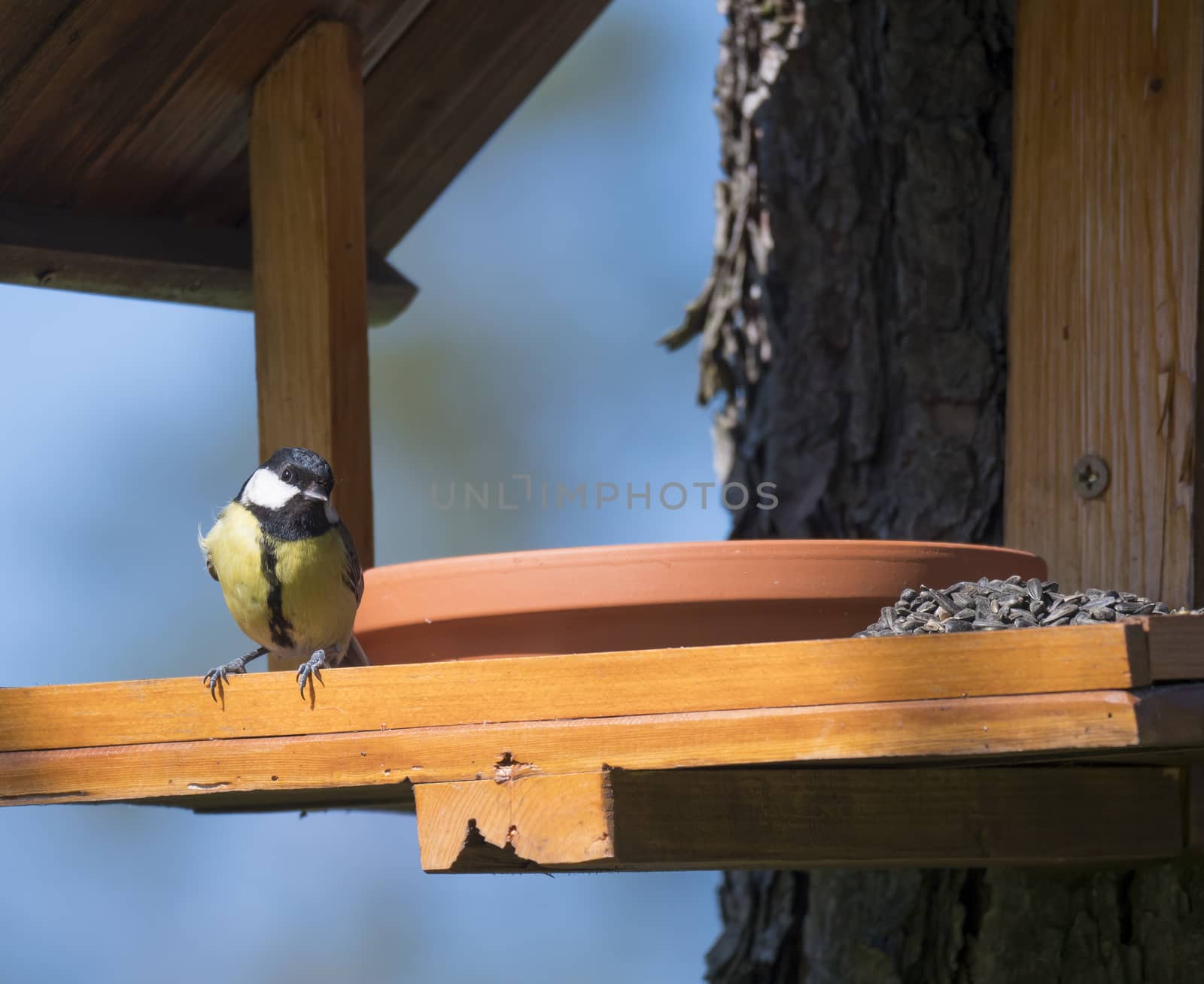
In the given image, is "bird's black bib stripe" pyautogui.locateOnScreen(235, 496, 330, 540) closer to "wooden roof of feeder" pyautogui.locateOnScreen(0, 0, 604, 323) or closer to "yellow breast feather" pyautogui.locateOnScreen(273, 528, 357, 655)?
"yellow breast feather" pyautogui.locateOnScreen(273, 528, 357, 655)

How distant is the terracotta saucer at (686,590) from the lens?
1710 millimetres

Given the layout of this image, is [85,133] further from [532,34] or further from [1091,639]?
[1091,639]

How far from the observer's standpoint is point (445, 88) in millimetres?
2449

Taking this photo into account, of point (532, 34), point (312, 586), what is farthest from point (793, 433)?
point (312, 586)

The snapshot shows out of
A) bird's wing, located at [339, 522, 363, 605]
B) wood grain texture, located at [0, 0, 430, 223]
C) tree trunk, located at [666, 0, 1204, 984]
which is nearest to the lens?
wood grain texture, located at [0, 0, 430, 223]

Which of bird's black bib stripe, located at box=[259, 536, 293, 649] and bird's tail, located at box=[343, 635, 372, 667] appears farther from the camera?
bird's tail, located at box=[343, 635, 372, 667]

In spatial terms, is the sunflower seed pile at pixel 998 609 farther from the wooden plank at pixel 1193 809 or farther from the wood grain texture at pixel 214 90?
the wood grain texture at pixel 214 90

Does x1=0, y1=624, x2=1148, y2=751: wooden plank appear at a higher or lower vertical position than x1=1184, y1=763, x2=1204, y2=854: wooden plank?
higher

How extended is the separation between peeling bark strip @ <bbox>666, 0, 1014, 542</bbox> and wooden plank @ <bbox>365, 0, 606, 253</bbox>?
0.45m

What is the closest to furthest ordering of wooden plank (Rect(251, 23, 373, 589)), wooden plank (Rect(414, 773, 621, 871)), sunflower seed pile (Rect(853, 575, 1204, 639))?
wooden plank (Rect(414, 773, 621, 871)) < sunflower seed pile (Rect(853, 575, 1204, 639)) < wooden plank (Rect(251, 23, 373, 589))

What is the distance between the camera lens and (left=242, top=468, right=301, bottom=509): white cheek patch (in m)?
1.97

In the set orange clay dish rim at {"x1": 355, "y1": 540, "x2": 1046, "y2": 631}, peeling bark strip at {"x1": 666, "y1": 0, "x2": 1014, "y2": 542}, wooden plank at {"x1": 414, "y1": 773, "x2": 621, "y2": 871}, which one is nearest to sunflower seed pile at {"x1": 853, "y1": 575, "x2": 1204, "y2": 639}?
orange clay dish rim at {"x1": 355, "y1": 540, "x2": 1046, "y2": 631}

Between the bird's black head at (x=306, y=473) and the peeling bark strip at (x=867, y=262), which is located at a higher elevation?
the peeling bark strip at (x=867, y=262)

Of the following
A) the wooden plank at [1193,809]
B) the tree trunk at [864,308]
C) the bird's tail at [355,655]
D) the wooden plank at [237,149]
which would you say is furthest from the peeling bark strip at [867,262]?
the bird's tail at [355,655]
